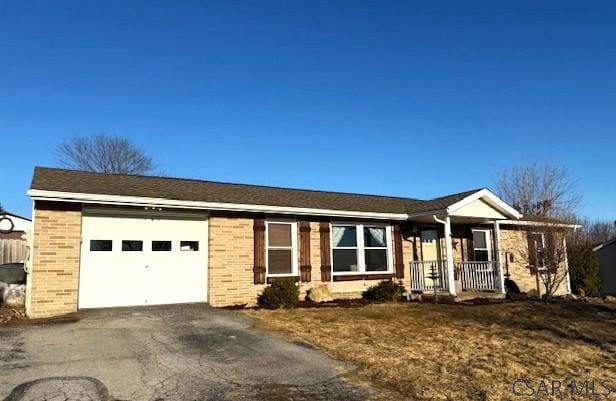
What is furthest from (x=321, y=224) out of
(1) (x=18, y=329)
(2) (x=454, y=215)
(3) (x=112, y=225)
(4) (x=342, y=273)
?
(1) (x=18, y=329)

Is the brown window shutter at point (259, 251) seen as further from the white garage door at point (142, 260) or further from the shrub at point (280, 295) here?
the white garage door at point (142, 260)

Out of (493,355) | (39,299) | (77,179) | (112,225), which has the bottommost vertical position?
(493,355)

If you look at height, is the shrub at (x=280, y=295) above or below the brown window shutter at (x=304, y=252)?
below

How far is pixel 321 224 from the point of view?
15.1 metres

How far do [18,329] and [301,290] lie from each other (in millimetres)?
7407

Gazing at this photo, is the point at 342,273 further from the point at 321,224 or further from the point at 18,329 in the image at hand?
the point at 18,329

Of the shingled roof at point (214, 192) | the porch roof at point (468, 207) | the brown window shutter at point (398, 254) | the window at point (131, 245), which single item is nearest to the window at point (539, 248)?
the porch roof at point (468, 207)

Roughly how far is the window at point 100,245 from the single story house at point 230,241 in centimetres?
2

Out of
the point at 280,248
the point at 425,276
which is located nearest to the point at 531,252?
the point at 425,276

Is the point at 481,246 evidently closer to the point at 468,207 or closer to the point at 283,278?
the point at 468,207

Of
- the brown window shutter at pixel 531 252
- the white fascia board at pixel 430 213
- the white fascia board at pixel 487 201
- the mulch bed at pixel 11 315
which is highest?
the white fascia board at pixel 487 201

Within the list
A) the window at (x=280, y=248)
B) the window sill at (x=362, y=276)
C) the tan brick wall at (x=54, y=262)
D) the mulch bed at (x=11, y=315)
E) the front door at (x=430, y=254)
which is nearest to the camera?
the mulch bed at (x=11, y=315)

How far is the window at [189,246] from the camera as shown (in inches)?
504

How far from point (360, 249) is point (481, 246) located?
228 inches
